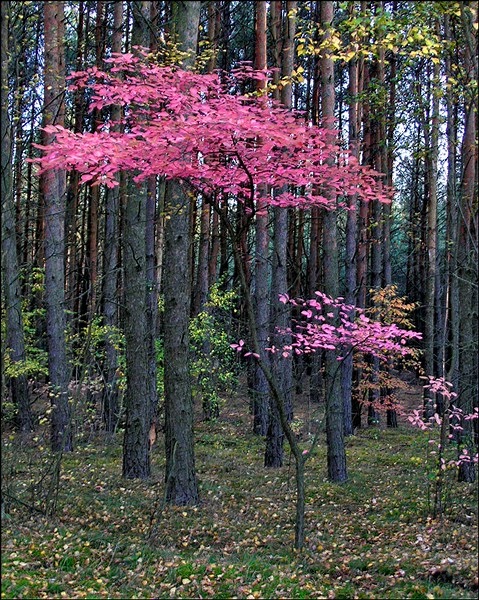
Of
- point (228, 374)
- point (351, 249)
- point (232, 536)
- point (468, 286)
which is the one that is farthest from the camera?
point (228, 374)

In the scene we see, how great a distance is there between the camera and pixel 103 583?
16.3 feet

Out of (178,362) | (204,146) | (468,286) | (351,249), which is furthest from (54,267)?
(468,286)

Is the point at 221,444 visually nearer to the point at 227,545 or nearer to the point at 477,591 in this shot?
the point at 227,545

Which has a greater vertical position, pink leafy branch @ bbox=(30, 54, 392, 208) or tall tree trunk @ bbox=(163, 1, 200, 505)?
pink leafy branch @ bbox=(30, 54, 392, 208)

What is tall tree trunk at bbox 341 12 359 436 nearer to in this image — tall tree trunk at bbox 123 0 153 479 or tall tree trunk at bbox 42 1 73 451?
tall tree trunk at bbox 123 0 153 479

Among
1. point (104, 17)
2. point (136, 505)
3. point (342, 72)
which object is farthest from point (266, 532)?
point (342, 72)

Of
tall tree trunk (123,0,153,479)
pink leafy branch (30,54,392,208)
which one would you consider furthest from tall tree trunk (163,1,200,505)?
tall tree trunk (123,0,153,479)

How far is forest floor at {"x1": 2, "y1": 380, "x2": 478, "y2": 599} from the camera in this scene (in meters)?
5.06

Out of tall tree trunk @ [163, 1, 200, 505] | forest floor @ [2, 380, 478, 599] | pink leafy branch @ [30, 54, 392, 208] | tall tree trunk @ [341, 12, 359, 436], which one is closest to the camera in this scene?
forest floor @ [2, 380, 478, 599]

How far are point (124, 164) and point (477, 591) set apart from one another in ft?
17.5

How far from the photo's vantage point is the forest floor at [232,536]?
5062mm

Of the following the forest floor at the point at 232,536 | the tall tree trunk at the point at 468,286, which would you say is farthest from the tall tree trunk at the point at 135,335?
the tall tree trunk at the point at 468,286

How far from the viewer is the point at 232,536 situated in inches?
265

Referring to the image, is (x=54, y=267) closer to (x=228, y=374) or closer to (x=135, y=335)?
(x=135, y=335)
